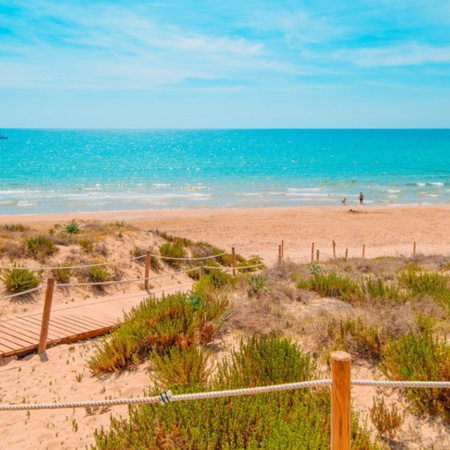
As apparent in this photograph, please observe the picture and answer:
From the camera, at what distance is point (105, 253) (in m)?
13.4

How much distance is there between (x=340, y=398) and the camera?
9.09ft

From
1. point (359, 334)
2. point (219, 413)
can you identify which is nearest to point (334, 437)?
point (219, 413)

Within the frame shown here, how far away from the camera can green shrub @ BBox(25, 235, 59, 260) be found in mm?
11888

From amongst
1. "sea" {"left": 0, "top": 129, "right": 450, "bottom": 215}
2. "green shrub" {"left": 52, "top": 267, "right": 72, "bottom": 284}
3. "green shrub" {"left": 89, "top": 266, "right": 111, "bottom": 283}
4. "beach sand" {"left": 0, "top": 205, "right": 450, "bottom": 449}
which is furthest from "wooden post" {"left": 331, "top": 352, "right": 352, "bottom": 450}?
"sea" {"left": 0, "top": 129, "right": 450, "bottom": 215}

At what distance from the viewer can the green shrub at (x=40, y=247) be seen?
39.0ft

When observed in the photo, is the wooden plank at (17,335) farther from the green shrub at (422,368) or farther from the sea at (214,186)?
the sea at (214,186)

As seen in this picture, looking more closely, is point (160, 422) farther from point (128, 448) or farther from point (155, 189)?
point (155, 189)

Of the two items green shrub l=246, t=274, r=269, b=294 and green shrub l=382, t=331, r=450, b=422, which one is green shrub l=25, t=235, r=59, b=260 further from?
green shrub l=382, t=331, r=450, b=422

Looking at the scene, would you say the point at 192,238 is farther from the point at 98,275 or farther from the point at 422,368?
the point at 422,368

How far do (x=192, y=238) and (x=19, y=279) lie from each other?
15924mm

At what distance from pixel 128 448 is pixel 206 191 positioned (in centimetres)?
4496

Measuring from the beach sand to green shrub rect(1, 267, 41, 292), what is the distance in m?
3.33

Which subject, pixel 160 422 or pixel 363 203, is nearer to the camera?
pixel 160 422

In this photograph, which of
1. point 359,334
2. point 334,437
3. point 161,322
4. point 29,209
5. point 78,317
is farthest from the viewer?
point 29,209
